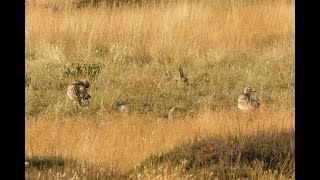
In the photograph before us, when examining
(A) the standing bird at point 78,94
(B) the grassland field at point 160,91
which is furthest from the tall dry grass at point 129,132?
(A) the standing bird at point 78,94

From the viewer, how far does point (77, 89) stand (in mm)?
9039

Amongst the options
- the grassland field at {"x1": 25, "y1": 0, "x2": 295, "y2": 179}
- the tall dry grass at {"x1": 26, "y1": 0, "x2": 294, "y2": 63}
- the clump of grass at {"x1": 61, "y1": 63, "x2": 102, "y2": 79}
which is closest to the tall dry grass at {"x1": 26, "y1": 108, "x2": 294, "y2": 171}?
the grassland field at {"x1": 25, "y1": 0, "x2": 295, "y2": 179}

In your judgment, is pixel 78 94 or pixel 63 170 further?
pixel 78 94

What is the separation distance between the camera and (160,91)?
32.4ft

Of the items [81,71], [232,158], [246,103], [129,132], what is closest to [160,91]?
[81,71]

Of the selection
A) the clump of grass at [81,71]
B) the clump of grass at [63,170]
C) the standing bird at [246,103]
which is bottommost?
the clump of grass at [81,71]

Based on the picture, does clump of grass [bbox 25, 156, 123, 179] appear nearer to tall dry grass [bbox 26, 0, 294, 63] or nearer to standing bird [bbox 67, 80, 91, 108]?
standing bird [bbox 67, 80, 91, 108]

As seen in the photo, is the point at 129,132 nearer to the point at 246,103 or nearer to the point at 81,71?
the point at 246,103

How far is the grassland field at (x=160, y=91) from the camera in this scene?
6.02 metres

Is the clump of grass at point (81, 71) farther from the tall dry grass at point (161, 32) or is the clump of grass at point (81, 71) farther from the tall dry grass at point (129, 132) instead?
the tall dry grass at point (129, 132)

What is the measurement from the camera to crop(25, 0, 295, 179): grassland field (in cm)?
602

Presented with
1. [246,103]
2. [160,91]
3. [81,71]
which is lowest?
[160,91]
